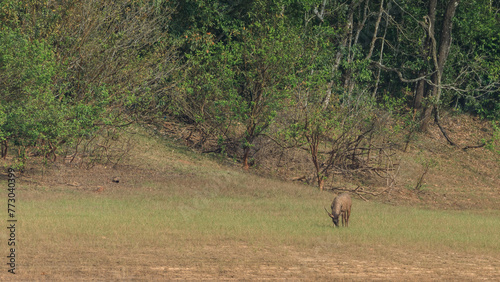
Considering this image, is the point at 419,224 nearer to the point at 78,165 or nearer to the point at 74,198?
the point at 74,198

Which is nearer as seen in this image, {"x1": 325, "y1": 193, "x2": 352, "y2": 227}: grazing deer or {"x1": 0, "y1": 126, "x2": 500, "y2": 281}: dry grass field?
{"x1": 0, "y1": 126, "x2": 500, "y2": 281}: dry grass field

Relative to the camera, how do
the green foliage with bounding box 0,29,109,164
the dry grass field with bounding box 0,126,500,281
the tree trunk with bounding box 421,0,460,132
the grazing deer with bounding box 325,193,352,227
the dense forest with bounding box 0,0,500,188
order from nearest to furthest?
the dry grass field with bounding box 0,126,500,281, the grazing deer with bounding box 325,193,352,227, the green foliage with bounding box 0,29,109,164, the dense forest with bounding box 0,0,500,188, the tree trunk with bounding box 421,0,460,132

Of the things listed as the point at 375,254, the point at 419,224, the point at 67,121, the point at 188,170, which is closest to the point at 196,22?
the point at 188,170

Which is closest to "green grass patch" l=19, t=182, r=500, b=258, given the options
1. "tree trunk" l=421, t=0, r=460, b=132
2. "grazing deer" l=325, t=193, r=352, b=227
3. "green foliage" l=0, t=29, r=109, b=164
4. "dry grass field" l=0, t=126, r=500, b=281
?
"dry grass field" l=0, t=126, r=500, b=281

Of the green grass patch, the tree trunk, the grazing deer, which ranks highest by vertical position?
the tree trunk

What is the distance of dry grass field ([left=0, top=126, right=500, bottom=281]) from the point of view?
13430 millimetres

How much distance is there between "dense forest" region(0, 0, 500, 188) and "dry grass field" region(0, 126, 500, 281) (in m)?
2.51

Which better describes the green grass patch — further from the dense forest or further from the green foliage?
the dense forest

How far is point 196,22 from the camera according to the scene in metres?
36.5

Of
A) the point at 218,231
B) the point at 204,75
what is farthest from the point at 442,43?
the point at 218,231

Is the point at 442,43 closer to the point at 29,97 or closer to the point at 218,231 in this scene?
the point at 29,97

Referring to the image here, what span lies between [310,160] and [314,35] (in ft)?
29.5

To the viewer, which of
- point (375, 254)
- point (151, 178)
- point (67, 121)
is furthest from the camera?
point (151, 178)

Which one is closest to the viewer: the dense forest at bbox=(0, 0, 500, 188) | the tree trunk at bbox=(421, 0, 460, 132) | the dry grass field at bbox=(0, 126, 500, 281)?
the dry grass field at bbox=(0, 126, 500, 281)
